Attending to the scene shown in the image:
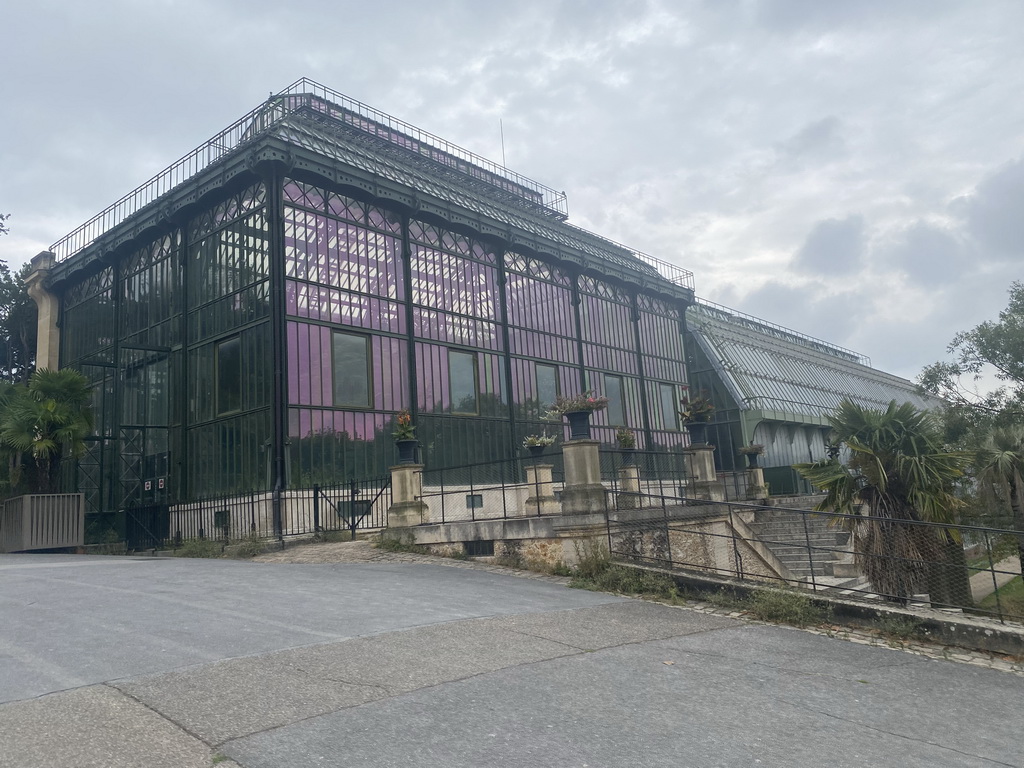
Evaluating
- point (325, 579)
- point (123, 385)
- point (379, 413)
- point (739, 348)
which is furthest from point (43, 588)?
point (739, 348)

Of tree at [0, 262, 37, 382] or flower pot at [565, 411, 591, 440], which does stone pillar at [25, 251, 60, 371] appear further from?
flower pot at [565, 411, 591, 440]

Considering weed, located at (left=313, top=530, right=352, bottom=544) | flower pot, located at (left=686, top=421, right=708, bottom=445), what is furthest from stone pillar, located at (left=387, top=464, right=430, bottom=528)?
flower pot, located at (left=686, top=421, right=708, bottom=445)

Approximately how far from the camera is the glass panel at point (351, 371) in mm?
22625

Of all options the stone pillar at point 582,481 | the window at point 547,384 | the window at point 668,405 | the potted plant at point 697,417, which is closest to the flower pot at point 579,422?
the stone pillar at point 582,481

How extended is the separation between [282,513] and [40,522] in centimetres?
684

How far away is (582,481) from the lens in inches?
521

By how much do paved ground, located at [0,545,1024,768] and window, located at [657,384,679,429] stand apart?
26.1 metres

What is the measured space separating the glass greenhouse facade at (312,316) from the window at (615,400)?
291 mm

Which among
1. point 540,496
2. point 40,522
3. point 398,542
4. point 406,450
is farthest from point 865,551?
point 40,522

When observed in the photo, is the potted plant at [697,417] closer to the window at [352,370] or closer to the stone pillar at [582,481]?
the stone pillar at [582,481]

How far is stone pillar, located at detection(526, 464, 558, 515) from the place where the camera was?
1612 centimetres

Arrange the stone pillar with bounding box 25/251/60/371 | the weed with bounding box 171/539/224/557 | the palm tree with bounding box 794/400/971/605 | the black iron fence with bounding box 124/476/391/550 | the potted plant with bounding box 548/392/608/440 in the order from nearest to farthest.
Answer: the palm tree with bounding box 794/400/971/605
the potted plant with bounding box 548/392/608/440
the weed with bounding box 171/539/224/557
the black iron fence with bounding box 124/476/391/550
the stone pillar with bounding box 25/251/60/371

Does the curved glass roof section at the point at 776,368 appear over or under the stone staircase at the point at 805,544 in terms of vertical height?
over

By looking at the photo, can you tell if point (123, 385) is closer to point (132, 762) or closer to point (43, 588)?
point (43, 588)
